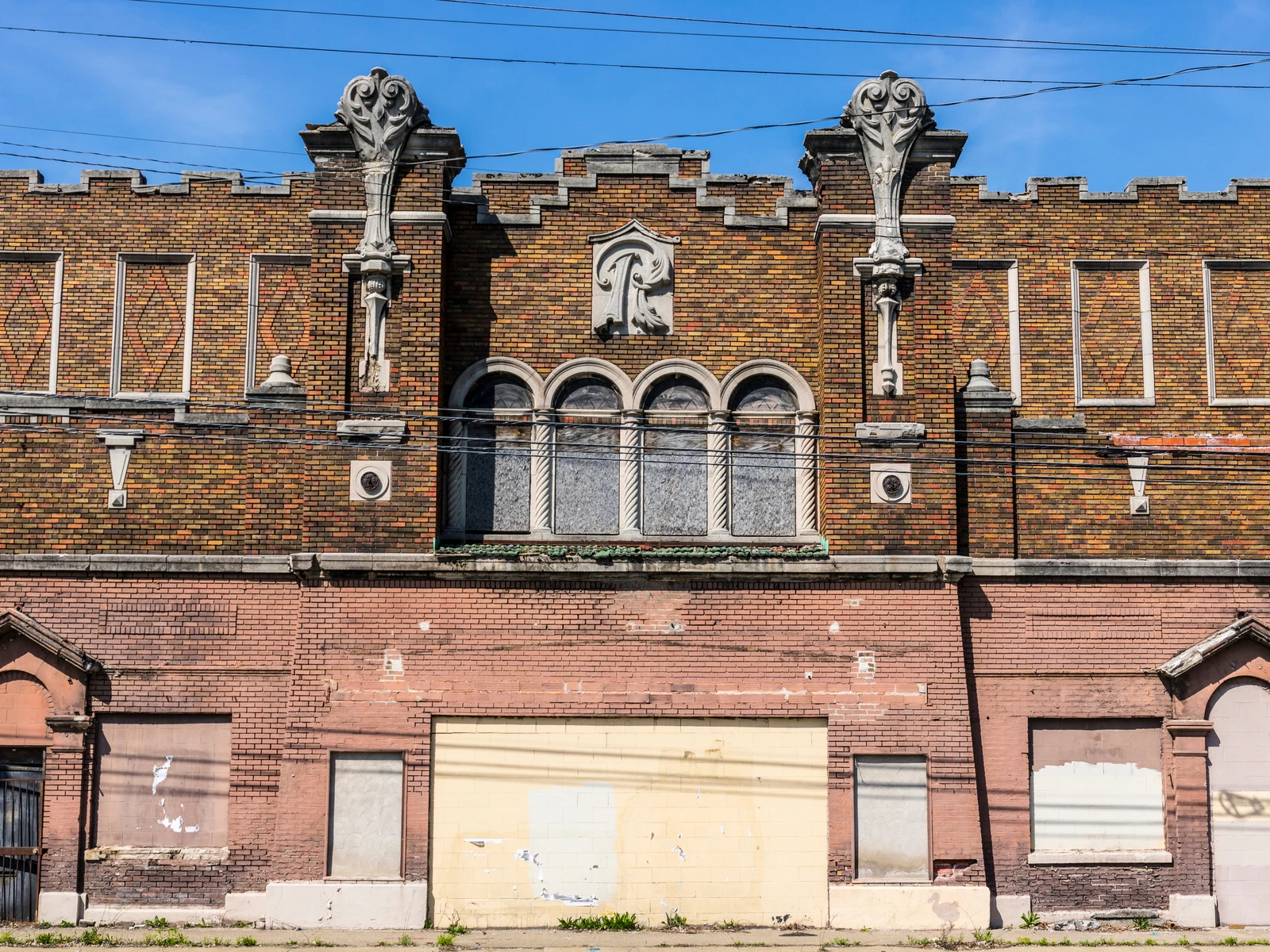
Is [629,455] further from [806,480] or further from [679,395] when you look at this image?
[806,480]

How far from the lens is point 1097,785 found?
16453 mm

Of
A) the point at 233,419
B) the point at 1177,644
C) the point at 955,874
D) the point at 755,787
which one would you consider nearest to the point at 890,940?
the point at 955,874

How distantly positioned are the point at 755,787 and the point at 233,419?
7.65m

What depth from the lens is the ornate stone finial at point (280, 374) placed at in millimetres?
16766

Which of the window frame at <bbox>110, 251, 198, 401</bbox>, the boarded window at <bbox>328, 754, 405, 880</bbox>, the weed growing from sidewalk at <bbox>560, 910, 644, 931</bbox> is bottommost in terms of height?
the weed growing from sidewalk at <bbox>560, 910, 644, 931</bbox>

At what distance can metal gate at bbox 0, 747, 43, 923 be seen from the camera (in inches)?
629

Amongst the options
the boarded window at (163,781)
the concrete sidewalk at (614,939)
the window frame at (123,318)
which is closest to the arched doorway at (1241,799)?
the concrete sidewalk at (614,939)

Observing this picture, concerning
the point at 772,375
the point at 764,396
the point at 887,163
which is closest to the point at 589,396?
the point at 764,396

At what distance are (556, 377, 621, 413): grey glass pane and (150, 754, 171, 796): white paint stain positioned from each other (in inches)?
246

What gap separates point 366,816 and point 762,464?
6.23 metres

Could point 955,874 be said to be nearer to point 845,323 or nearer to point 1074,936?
point 1074,936

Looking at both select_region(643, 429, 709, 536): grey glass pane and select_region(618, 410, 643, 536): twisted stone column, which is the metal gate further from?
select_region(643, 429, 709, 536): grey glass pane

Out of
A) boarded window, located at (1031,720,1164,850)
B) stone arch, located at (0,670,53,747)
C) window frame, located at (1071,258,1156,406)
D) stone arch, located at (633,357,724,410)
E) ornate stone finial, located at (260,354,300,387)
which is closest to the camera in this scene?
stone arch, located at (0,670,53,747)

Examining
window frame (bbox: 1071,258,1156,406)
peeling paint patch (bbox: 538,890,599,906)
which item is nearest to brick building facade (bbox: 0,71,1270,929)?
peeling paint patch (bbox: 538,890,599,906)
